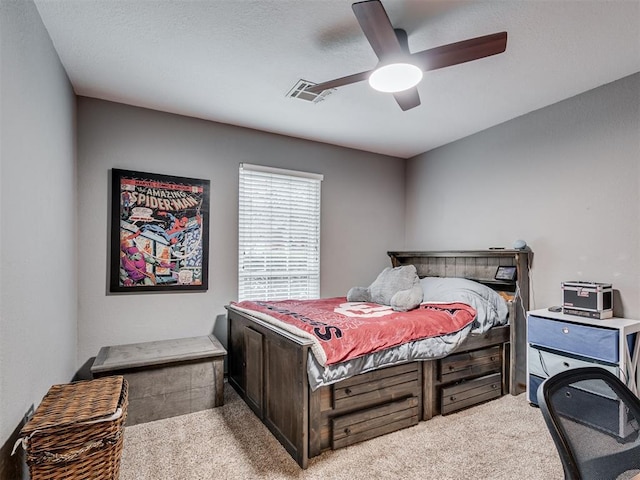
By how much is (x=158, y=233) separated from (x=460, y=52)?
9.01ft

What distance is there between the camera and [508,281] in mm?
3277

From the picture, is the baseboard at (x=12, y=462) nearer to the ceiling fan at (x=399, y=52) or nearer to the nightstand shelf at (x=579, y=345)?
the ceiling fan at (x=399, y=52)

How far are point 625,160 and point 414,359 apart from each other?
86.0 inches

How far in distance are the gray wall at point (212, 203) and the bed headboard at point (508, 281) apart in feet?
3.20

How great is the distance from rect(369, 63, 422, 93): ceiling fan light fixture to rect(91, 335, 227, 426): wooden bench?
2304 millimetres

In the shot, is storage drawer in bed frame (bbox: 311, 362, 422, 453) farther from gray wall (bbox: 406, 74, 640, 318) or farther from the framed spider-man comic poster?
the framed spider-man comic poster

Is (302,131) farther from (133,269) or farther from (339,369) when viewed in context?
(339,369)

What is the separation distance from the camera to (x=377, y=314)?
2803 mm

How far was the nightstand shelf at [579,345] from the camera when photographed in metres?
2.38

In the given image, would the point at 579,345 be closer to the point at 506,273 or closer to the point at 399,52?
the point at 506,273

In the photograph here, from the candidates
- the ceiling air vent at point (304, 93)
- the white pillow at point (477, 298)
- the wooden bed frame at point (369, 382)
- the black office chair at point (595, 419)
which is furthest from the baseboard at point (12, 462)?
the white pillow at point (477, 298)

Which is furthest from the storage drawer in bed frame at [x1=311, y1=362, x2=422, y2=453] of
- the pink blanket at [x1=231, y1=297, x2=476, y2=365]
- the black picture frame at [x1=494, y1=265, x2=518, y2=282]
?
the black picture frame at [x1=494, y1=265, x2=518, y2=282]

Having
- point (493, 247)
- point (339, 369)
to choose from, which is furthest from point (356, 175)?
point (339, 369)

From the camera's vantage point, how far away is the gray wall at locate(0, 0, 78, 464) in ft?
4.90
